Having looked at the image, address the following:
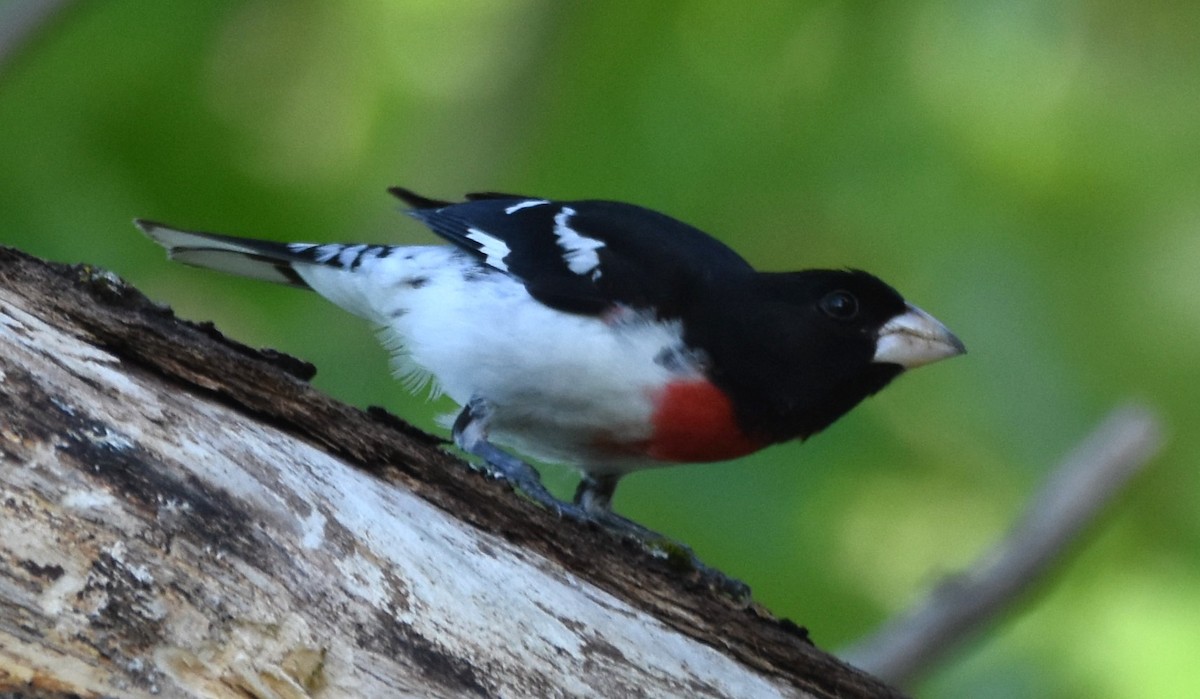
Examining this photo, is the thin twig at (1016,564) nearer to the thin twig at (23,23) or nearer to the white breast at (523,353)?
the white breast at (523,353)

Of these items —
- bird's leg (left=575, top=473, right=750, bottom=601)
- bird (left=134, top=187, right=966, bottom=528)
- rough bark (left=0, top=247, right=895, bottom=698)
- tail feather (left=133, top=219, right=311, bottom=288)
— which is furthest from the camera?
tail feather (left=133, top=219, right=311, bottom=288)

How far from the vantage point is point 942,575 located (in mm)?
4109

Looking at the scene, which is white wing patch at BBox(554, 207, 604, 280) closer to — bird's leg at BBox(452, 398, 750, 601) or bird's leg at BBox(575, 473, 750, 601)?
bird's leg at BBox(452, 398, 750, 601)

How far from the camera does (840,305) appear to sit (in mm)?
3668

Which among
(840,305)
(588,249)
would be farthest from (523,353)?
(840,305)

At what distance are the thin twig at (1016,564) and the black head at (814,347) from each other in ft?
2.34

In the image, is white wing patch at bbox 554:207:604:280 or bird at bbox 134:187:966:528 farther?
white wing patch at bbox 554:207:604:280

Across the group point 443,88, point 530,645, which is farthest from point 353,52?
point 530,645

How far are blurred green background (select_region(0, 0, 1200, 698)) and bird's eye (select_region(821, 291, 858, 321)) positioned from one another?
0.64 meters

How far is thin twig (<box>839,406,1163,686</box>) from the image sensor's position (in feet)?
12.8

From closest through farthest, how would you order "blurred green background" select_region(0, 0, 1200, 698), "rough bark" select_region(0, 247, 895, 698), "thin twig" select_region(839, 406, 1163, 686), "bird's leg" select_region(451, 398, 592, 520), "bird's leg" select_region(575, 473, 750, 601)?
"rough bark" select_region(0, 247, 895, 698)
"bird's leg" select_region(575, 473, 750, 601)
"bird's leg" select_region(451, 398, 592, 520)
"thin twig" select_region(839, 406, 1163, 686)
"blurred green background" select_region(0, 0, 1200, 698)

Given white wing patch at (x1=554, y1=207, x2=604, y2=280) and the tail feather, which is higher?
white wing patch at (x1=554, y1=207, x2=604, y2=280)

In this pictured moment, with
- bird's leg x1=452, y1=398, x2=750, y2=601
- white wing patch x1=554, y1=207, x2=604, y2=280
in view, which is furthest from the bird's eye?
bird's leg x1=452, y1=398, x2=750, y2=601

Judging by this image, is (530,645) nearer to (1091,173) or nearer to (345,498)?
(345,498)
